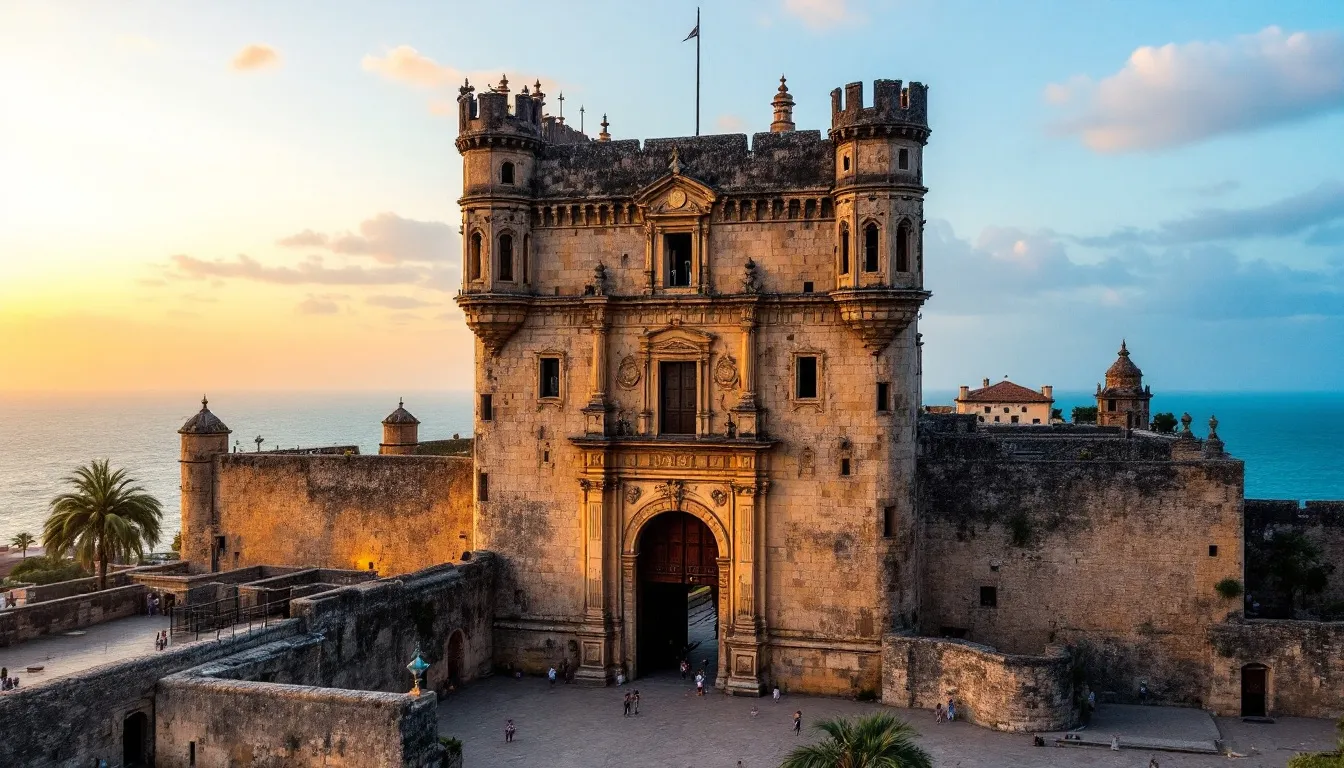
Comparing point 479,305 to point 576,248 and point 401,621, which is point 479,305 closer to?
point 576,248

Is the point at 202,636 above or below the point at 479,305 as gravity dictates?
below

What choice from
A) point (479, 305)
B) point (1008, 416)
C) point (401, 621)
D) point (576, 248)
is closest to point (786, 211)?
point (576, 248)

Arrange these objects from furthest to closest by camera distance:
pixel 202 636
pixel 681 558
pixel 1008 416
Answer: pixel 1008 416, pixel 681 558, pixel 202 636

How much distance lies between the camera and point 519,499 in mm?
36156

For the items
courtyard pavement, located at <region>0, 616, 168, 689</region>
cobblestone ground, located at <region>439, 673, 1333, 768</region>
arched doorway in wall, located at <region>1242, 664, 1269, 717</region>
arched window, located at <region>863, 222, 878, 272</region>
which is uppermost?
arched window, located at <region>863, 222, 878, 272</region>

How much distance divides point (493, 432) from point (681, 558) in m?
7.67

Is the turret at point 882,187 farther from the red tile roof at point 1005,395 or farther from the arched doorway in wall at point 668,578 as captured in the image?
the red tile roof at point 1005,395

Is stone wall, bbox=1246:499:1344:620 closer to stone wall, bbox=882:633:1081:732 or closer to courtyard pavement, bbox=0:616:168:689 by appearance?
stone wall, bbox=882:633:1081:732

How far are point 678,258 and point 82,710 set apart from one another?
21569 millimetres

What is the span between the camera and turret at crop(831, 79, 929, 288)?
32750 millimetres

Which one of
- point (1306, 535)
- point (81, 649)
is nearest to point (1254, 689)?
point (1306, 535)

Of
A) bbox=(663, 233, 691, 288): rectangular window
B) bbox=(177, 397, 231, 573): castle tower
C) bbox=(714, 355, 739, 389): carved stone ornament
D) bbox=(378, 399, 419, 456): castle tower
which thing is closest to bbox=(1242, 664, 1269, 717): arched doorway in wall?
bbox=(714, 355, 739, 389): carved stone ornament

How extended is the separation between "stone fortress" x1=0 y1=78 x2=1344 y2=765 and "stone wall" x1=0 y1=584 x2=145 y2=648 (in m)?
0.31

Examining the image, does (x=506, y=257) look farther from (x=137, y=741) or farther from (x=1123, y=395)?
(x=1123, y=395)
